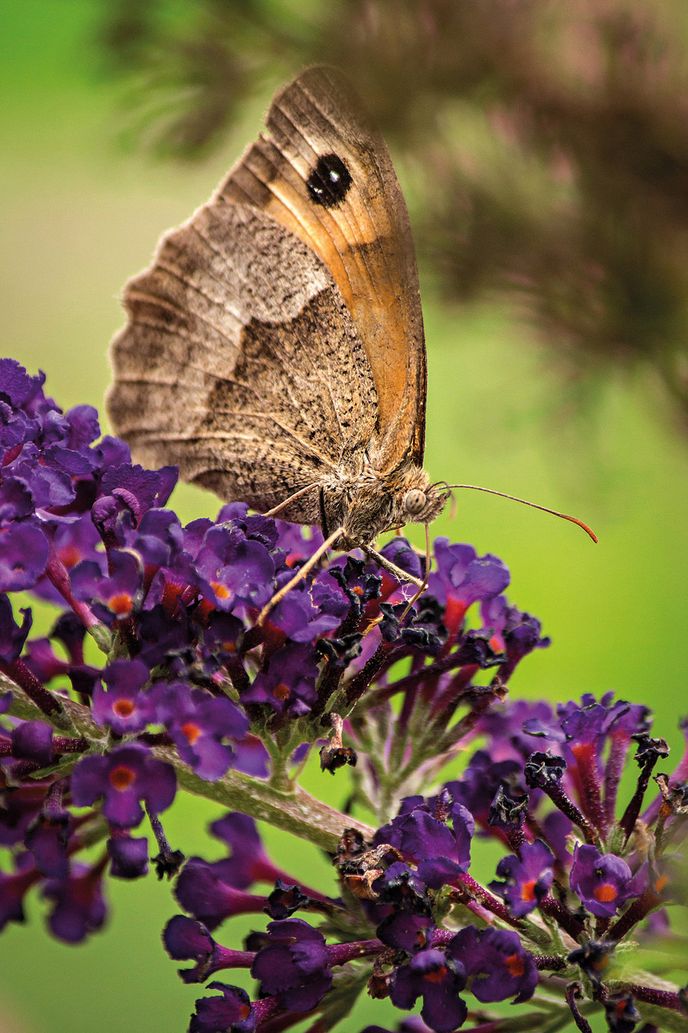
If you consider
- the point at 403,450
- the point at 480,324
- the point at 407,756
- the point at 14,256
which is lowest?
the point at 407,756

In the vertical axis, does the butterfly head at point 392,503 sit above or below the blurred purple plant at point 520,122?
below

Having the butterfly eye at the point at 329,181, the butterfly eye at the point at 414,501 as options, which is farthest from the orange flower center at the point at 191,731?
the butterfly eye at the point at 329,181

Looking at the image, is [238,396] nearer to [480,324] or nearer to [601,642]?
[480,324]

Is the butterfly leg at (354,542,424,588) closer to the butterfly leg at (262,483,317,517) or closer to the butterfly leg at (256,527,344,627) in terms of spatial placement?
the butterfly leg at (256,527,344,627)

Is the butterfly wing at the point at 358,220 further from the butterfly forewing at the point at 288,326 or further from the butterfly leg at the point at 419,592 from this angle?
the butterfly leg at the point at 419,592

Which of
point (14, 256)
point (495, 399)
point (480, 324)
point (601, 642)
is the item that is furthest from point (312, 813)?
point (14, 256)

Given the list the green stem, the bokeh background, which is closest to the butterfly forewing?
the bokeh background

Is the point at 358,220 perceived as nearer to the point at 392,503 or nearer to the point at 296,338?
the point at 296,338
